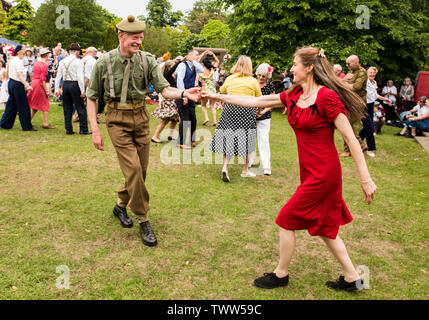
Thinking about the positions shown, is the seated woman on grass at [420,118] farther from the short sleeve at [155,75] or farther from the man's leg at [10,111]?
the man's leg at [10,111]

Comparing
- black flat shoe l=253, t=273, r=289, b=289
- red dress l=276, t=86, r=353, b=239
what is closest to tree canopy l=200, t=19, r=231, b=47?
red dress l=276, t=86, r=353, b=239

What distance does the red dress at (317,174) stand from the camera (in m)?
3.17

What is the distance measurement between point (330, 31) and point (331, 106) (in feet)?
53.4

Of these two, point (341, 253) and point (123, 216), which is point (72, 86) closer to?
point (123, 216)

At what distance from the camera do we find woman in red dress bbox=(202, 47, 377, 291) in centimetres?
313

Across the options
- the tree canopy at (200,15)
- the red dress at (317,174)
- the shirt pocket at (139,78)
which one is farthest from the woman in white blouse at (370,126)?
the tree canopy at (200,15)

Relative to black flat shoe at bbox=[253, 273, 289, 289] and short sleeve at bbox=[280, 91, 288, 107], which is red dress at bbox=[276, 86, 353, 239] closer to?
short sleeve at bbox=[280, 91, 288, 107]

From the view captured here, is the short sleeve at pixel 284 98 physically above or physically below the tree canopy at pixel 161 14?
below

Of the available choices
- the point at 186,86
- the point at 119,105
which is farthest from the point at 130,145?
the point at 186,86

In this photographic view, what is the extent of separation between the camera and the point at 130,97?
4.12m

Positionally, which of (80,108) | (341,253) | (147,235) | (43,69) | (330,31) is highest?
(330,31)

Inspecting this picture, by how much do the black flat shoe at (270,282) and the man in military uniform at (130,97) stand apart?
1.31m

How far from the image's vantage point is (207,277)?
3670mm

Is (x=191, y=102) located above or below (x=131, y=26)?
below
